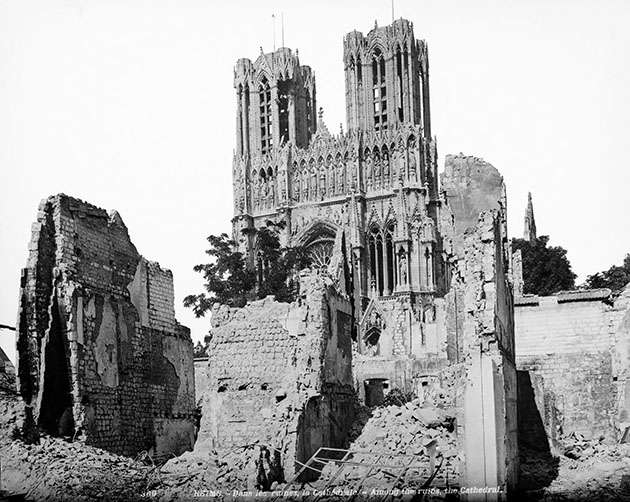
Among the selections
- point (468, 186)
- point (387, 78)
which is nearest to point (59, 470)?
point (468, 186)

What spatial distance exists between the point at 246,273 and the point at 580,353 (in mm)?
27019

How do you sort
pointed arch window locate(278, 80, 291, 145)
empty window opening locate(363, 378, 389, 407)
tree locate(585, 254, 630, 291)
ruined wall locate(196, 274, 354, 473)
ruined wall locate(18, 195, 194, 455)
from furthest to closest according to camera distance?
pointed arch window locate(278, 80, 291, 145), tree locate(585, 254, 630, 291), empty window opening locate(363, 378, 389, 407), ruined wall locate(196, 274, 354, 473), ruined wall locate(18, 195, 194, 455)

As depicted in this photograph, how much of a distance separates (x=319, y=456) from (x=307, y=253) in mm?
38091

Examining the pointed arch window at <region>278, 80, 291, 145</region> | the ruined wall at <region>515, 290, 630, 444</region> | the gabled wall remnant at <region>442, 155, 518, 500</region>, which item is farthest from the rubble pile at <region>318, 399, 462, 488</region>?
the pointed arch window at <region>278, 80, 291, 145</region>

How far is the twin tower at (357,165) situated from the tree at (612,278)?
10115 mm

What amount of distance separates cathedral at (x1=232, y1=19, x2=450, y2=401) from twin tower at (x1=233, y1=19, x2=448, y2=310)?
0.19ft

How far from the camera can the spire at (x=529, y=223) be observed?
5266 cm

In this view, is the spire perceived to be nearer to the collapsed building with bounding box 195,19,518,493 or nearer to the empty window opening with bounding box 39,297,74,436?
the collapsed building with bounding box 195,19,518,493

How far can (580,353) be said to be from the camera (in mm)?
22312

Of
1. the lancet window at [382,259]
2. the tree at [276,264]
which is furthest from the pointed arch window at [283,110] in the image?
the lancet window at [382,259]

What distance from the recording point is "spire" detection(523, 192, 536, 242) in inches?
2073

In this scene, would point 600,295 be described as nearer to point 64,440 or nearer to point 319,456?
point 319,456

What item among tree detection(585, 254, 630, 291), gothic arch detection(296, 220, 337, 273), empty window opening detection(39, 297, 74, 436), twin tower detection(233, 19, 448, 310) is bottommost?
empty window opening detection(39, 297, 74, 436)

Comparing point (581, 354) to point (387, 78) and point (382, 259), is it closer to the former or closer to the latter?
point (382, 259)
